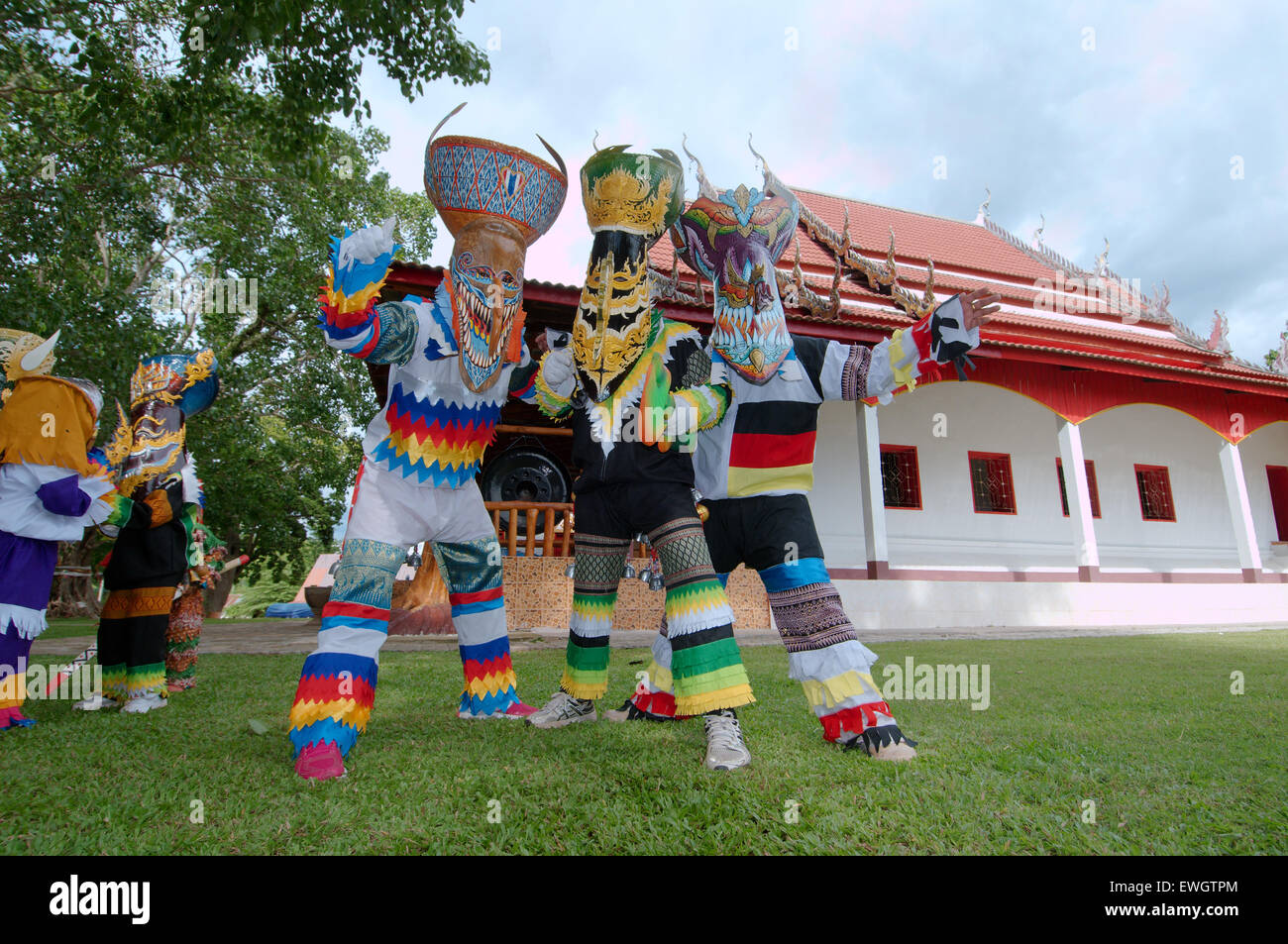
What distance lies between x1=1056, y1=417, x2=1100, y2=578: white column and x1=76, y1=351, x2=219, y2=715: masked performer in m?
9.60

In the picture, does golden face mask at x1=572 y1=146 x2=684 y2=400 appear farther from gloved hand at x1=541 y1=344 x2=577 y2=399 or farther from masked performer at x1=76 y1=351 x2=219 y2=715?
masked performer at x1=76 y1=351 x2=219 y2=715

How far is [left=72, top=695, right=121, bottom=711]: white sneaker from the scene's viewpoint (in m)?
3.04

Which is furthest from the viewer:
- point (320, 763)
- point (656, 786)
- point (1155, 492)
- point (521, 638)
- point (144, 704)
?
point (1155, 492)

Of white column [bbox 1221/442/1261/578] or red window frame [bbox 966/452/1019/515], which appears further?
red window frame [bbox 966/452/1019/515]

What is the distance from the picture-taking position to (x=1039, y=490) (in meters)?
10.5

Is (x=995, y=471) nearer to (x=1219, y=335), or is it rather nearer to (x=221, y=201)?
(x=1219, y=335)

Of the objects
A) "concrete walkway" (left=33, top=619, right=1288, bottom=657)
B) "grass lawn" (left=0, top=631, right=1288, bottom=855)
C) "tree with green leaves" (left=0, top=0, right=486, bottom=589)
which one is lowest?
"grass lawn" (left=0, top=631, right=1288, bottom=855)

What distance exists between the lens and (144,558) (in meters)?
3.09

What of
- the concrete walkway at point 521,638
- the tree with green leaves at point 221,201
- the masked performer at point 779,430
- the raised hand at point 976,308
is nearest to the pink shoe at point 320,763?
the masked performer at point 779,430

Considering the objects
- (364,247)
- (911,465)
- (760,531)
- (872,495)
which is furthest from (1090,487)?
(364,247)

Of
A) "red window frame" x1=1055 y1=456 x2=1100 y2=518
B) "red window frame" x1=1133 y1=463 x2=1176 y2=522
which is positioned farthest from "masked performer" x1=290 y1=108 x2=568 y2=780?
"red window frame" x1=1133 y1=463 x2=1176 y2=522

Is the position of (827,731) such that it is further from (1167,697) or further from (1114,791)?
(1167,697)

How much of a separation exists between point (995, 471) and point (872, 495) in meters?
3.28

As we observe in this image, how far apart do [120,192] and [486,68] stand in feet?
14.3
